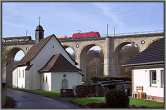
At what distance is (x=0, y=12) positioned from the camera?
42.5 feet

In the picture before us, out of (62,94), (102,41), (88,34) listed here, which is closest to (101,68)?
(88,34)

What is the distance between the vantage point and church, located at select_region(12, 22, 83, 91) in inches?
1347

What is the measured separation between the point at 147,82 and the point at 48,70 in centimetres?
1682

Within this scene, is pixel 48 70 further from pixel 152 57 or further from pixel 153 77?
pixel 152 57

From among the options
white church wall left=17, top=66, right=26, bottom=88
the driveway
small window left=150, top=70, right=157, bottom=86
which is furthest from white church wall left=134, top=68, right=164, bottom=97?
white church wall left=17, top=66, right=26, bottom=88

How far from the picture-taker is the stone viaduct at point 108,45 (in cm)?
4791

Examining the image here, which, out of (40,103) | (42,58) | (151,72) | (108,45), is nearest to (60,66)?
(42,58)

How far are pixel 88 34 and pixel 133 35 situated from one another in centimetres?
1262

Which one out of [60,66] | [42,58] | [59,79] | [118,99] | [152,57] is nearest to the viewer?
[118,99]

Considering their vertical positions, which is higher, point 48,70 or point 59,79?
point 48,70

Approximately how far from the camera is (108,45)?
170 feet

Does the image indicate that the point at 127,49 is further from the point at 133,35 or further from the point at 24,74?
the point at 24,74

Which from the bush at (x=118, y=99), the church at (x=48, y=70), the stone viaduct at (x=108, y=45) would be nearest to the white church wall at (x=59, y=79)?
the church at (x=48, y=70)

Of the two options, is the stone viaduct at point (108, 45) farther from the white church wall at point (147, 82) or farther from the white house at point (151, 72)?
the white church wall at point (147, 82)
